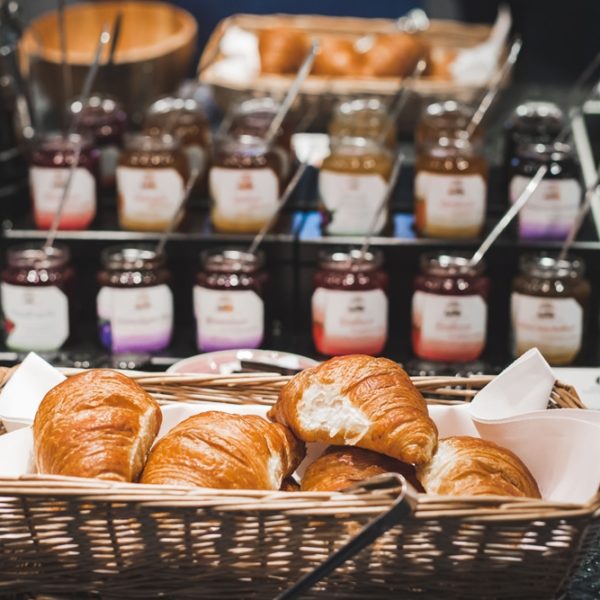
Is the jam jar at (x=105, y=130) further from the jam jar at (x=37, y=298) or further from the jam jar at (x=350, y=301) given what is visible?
the jam jar at (x=350, y=301)

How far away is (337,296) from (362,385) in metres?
0.76

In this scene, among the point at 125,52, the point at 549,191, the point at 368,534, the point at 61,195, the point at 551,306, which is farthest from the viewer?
the point at 125,52

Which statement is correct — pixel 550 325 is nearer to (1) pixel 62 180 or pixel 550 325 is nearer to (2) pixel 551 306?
(2) pixel 551 306

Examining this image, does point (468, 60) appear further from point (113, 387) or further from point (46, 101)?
point (113, 387)

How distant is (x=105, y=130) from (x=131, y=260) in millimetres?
604

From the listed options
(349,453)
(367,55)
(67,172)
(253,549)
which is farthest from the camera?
(367,55)

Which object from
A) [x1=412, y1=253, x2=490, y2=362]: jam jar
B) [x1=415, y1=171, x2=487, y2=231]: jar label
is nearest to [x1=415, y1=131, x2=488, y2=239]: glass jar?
[x1=415, y1=171, x2=487, y2=231]: jar label

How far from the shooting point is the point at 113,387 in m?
1.12

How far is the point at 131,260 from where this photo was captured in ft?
6.22

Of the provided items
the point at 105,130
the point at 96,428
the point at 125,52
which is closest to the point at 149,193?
the point at 105,130

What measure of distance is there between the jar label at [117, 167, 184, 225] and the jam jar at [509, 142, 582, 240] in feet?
2.02

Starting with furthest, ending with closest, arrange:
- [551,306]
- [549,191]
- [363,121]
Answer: [363,121] < [549,191] < [551,306]

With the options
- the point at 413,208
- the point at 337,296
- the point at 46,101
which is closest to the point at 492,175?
the point at 413,208

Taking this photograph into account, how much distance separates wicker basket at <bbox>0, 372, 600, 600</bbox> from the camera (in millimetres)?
946
